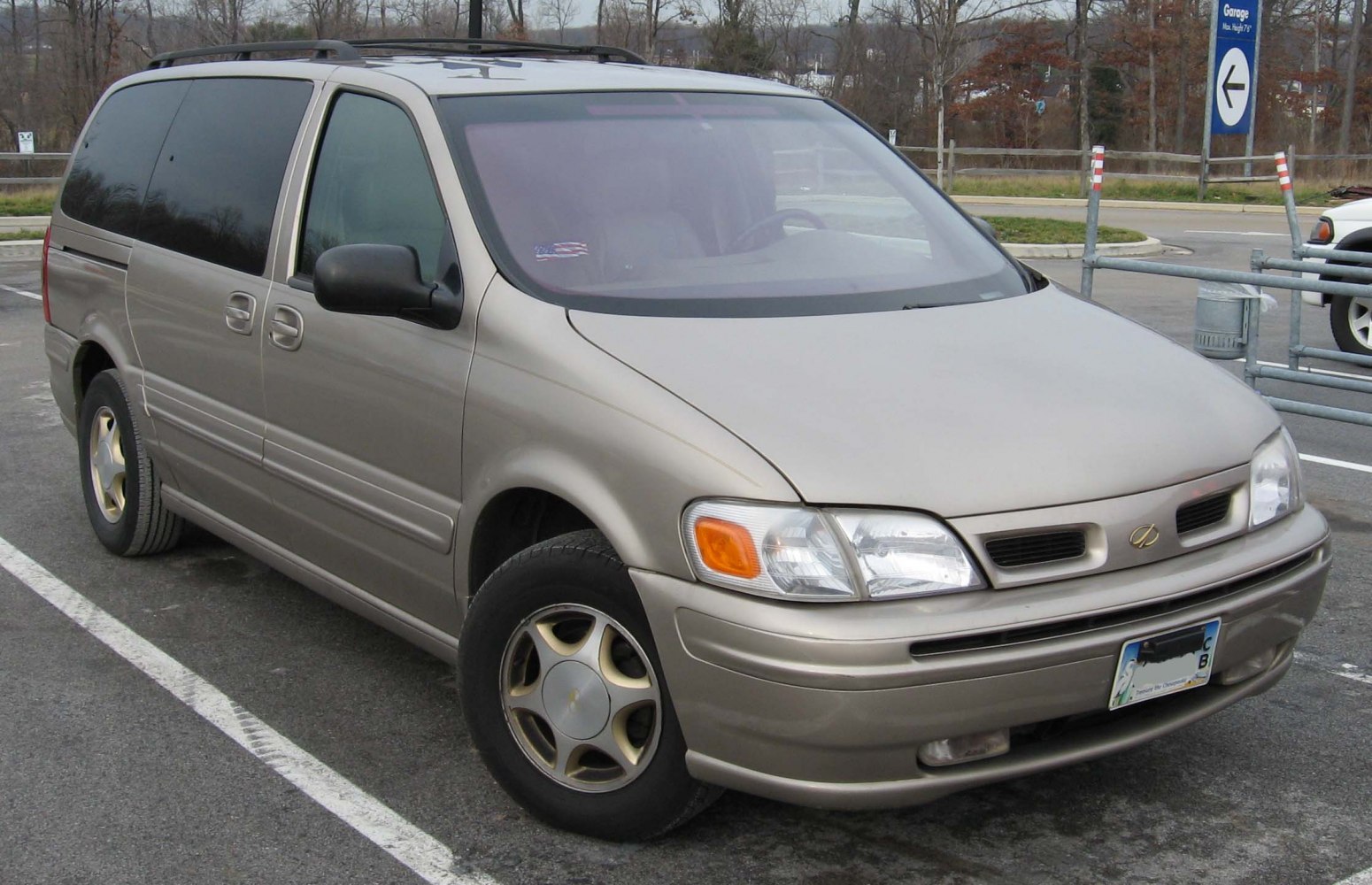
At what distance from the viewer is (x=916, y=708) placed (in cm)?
277

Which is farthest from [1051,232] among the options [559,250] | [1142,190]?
[559,250]

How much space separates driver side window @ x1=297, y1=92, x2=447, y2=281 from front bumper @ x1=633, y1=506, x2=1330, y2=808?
4.38 ft

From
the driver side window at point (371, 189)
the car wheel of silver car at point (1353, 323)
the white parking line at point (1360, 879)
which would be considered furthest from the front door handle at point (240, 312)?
the car wheel of silver car at point (1353, 323)

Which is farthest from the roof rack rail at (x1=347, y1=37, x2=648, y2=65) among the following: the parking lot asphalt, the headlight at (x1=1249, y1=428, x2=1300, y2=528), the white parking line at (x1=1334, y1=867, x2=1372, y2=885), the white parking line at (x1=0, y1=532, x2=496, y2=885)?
the white parking line at (x1=1334, y1=867, x2=1372, y2=885)

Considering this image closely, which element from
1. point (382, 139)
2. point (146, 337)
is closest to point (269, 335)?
point (382, 139)

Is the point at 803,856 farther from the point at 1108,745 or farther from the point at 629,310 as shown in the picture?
the point at 629,310

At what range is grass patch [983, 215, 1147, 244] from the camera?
721 inches

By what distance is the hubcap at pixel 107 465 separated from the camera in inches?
213

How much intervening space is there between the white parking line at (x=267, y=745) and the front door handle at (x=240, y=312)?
3.43 ft

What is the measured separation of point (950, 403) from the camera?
10.3 feet

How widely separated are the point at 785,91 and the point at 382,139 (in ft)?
4.45

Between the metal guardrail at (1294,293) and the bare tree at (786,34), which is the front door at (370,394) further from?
the bare tree at (786,34)

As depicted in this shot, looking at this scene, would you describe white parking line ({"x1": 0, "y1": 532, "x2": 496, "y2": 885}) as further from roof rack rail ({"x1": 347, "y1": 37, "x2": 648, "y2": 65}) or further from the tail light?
roof rack rail ({"x1": 347, "y1": 37, "x2": 648, "y2": 65})

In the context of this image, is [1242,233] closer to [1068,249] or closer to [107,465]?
[1068,249]
